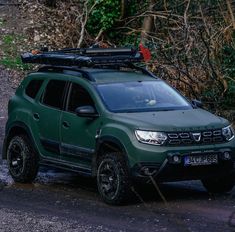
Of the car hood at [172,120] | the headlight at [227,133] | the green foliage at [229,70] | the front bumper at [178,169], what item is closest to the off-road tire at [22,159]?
the car hood at [172,120]

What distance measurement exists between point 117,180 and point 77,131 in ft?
3.74

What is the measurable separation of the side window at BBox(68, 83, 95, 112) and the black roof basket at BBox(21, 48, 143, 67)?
14.5 inches

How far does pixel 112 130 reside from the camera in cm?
1059

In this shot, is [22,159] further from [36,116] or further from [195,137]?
[195,137]

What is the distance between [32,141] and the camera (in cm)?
1214

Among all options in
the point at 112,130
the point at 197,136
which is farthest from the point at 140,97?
the point at 197,136

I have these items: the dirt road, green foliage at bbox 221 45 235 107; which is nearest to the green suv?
the dirt road

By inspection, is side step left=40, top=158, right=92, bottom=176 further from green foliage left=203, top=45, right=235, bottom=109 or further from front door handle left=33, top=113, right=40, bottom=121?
green foliage left=203, top=45, right=235, bottom=109

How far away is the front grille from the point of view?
34.1 ft

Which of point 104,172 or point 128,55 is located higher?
point 128,55

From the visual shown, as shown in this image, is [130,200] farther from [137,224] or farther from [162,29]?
[162,29]

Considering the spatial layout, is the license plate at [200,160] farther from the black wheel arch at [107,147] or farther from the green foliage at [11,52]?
the green foliage at [11,52]

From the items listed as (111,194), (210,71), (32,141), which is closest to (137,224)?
(111,194)

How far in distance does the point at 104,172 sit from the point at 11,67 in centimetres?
1334
